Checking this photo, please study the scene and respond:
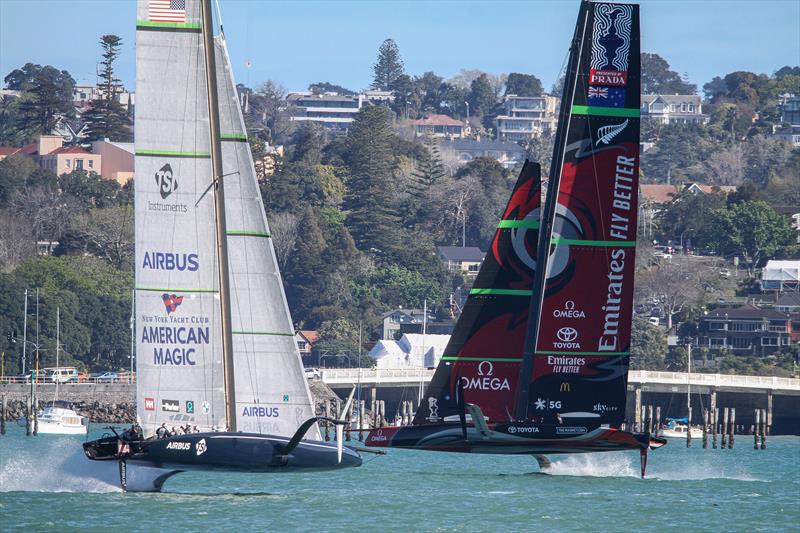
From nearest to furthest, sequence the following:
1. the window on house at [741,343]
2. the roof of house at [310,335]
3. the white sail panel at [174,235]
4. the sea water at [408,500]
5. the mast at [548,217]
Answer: the white sail panel at [174,235] → the sea water at [408,500] → the mast at [548,217] → the roof of house at [310,335] → the window on house at [741,343]

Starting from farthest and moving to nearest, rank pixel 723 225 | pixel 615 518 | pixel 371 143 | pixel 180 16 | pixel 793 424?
pixel 371 143 < pixel 723 225 < pixel 793 424 < pixel 615 518 < pixel 180 16

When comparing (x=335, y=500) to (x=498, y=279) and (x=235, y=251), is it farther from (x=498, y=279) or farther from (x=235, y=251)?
(x=235, y=251)

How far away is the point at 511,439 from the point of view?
33.4 meters

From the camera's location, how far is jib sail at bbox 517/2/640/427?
3319cm

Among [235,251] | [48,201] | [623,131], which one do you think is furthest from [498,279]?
[48,201]

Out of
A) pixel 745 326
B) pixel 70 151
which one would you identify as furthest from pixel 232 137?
pixel 70 151

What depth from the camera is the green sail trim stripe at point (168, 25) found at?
2855cm

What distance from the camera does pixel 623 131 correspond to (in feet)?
110

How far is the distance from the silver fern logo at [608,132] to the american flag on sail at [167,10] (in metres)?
9.20

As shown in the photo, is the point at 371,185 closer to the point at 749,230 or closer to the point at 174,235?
the point at 749,230

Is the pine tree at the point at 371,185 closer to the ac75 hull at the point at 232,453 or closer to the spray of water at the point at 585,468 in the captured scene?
the spray of water at the point at 585,468

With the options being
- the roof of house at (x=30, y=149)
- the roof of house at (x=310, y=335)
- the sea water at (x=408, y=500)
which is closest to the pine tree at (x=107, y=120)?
the roof of house at (x=30, y=149)

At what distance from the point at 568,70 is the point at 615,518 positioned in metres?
8.82

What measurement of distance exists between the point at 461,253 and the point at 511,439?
3908 inches
